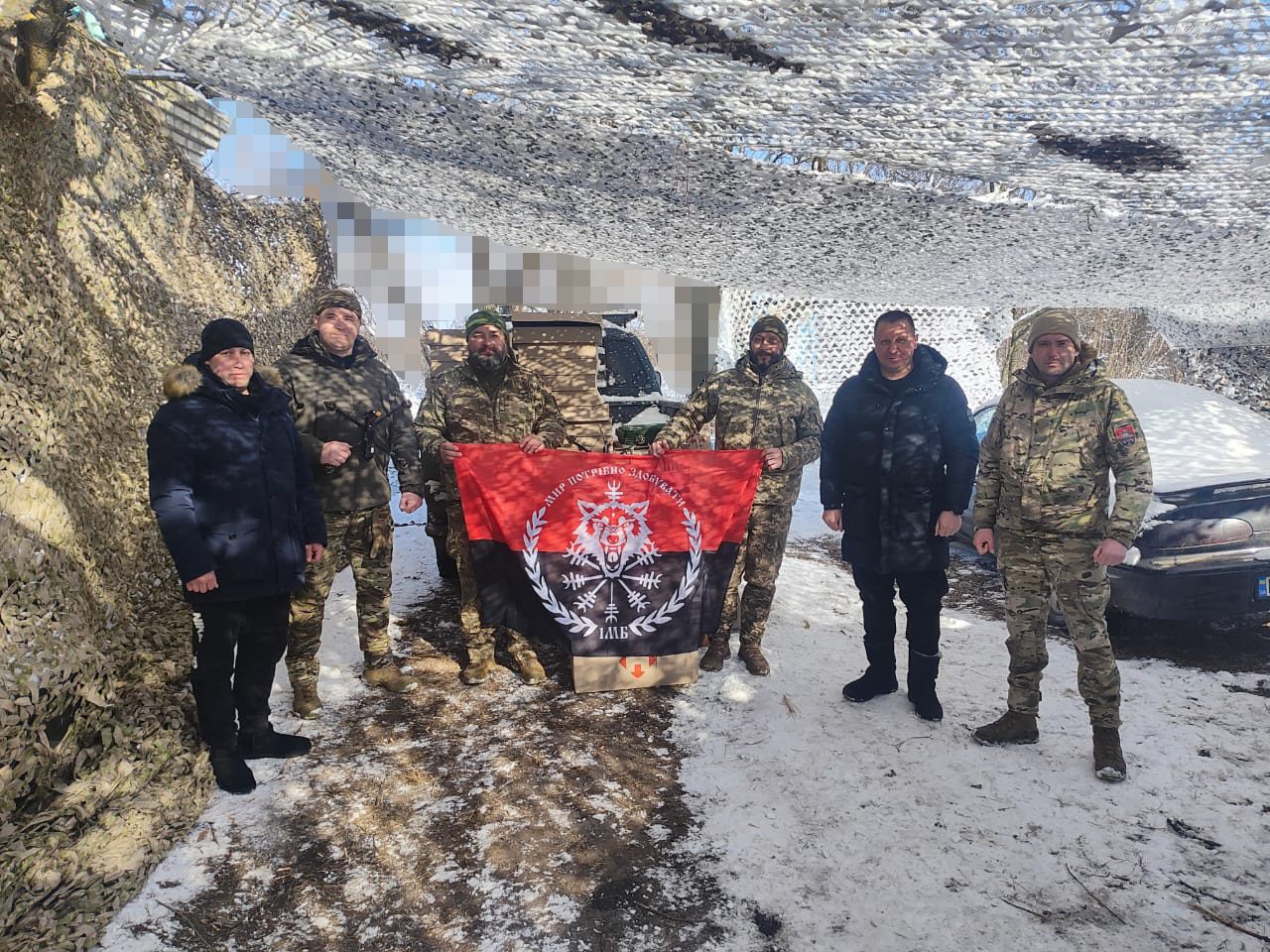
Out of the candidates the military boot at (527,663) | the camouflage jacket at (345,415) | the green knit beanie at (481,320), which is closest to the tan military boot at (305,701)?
the camouflage jacket at (345,415)

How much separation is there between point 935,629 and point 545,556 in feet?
6.61

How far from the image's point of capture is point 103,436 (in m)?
2.70

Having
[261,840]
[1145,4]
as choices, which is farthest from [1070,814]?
[261,840]

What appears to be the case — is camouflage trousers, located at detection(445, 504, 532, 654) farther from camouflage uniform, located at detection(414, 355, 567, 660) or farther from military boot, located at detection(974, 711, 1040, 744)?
military boot, located at detection(974, 711, 1040, 744)

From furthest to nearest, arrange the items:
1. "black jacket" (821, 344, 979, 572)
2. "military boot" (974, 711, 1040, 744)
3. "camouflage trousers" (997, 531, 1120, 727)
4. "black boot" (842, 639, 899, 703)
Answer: "black boot" (842, 639, 899, 703)
"black jacket" (821, 344, 979, 572)
"military boot" (974, 711, 1040, 744)
"camouflage trousers" (997, 531, 1120, 727)

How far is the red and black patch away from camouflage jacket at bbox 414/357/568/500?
2.63 metres

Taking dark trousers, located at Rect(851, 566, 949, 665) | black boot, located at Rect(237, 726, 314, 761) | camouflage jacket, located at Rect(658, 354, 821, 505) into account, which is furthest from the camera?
camouflage jacket, located at Rect(658, 354, 821, 505)

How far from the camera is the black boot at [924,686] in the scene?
3256 mm

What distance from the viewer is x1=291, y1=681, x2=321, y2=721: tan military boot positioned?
3.28m

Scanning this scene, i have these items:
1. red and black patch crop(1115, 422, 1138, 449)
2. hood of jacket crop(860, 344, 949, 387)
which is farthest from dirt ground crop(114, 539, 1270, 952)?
hood of jacket crop(860, 344, 949, 387)

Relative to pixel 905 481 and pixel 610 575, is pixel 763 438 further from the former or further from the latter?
pixel 610 575

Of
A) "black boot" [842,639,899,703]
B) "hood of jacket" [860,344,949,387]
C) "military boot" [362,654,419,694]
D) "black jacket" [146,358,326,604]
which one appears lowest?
"military boot" [362,654,419,694]

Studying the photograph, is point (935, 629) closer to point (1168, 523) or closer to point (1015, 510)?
point (1015, 510)

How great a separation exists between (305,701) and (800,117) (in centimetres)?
360
